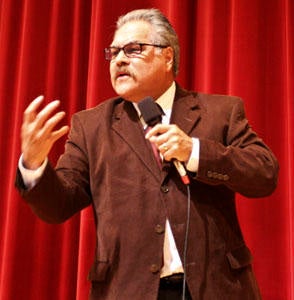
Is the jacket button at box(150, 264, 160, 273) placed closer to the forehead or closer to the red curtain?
the forehead

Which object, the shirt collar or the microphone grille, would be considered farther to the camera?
the shirt collar

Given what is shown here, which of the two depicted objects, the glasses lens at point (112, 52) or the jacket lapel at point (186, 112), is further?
the glasses lens at point (112, 52)

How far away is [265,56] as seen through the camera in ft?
7.24

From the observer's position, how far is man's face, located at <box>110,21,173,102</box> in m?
1.57

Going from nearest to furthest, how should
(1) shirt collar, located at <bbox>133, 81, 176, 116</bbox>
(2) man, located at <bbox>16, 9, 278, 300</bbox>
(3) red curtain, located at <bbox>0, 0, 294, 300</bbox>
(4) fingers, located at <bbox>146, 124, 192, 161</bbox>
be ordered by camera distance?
(4) fingers, located at <bbox>146, 124, 192, 161</bbox>
(2) man, located at <bbox>16, 9, 278, 300</bbox>
(1) shirt collar, located at <bbox>133, 81, 176, 116</bbox>
(3) red curtain, located at <bbox>0, 0, 294, 300</bbox>

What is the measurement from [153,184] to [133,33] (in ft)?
1.74

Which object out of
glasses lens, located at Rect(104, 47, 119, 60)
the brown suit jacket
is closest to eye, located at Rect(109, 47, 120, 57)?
glasses lens, located at Rect(104, 47, 119, 60)

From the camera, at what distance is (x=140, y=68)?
1.59m

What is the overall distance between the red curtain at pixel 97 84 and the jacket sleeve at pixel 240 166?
69 centimetres

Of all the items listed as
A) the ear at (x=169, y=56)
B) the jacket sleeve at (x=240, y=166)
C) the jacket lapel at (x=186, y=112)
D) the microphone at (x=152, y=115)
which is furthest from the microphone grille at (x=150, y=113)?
the ear at (x=169, y=56)

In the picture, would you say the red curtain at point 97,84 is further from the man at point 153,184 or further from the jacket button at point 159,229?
the jacket button at point 159,229

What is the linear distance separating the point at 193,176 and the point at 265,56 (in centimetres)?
106

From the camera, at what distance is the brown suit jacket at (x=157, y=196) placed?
1.33m

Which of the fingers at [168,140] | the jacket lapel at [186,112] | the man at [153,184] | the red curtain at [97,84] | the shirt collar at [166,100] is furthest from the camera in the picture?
the red curtain at [97,84]
